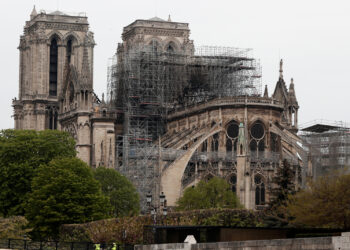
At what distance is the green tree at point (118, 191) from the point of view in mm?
91312

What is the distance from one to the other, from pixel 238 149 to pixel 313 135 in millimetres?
13036

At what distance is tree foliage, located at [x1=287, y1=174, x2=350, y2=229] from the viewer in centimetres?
5600

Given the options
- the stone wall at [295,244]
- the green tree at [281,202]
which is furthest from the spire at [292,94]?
the stone wall at [295,244]

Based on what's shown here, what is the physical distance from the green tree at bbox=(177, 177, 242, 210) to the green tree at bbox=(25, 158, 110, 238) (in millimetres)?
13723

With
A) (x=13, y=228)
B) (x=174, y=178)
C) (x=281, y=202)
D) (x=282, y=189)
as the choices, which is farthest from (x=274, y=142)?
(x=13, y=228)

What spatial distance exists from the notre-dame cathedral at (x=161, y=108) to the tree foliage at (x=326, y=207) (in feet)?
127

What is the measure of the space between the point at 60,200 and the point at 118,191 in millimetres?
16283

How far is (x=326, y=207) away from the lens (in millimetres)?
56188

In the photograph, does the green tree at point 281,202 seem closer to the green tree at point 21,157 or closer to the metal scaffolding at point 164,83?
the green tree at point 21,157

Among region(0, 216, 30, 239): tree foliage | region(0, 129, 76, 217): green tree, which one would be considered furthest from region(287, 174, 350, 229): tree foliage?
region(0, 129, 76, 217): green tree

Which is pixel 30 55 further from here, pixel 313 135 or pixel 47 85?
pixel 313 135

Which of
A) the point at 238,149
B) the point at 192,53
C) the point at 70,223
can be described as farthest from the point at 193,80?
the point at 70,223

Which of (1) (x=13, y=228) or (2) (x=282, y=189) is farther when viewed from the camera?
(2) (x=282, y=189)

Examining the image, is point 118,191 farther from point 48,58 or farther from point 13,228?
point 48,58
